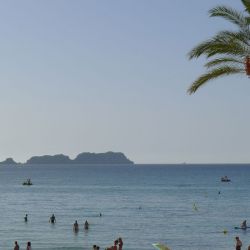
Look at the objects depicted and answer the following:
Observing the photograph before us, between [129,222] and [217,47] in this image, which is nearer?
[217,47]

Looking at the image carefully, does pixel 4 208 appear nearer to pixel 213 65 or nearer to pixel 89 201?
pixel 89 201

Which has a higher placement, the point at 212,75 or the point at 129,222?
the point at 212,75

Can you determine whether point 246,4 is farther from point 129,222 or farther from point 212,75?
point 129,222

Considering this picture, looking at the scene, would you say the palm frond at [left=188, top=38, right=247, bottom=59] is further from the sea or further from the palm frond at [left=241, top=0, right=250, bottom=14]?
the sea

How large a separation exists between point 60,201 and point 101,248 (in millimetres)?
58185

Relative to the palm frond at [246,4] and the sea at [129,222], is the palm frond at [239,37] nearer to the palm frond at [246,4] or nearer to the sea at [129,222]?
the palm frond at [246,4]

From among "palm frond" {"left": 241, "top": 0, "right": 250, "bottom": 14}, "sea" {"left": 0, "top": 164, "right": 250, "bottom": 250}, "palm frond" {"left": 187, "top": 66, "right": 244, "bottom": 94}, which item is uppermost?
"palm frond" {"left": 241, "top": 0, "right": 250, "bottom": 14}

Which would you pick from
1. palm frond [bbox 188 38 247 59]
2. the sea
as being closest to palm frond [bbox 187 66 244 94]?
palm frond [bbox 188 38 247 59]

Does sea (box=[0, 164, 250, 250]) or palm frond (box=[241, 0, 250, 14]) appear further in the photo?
sea (box=[0, 164, 250, 250])

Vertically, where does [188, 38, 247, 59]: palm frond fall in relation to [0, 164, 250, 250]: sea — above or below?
above

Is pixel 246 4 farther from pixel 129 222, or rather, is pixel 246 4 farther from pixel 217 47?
pixel 129 222

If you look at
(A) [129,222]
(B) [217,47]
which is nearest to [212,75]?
(B) [217,47]

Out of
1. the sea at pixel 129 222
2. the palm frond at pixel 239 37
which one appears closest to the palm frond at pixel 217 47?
the palm frond at pixel 239 37

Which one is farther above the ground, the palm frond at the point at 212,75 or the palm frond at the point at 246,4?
the palm frond at the point at 246,4
